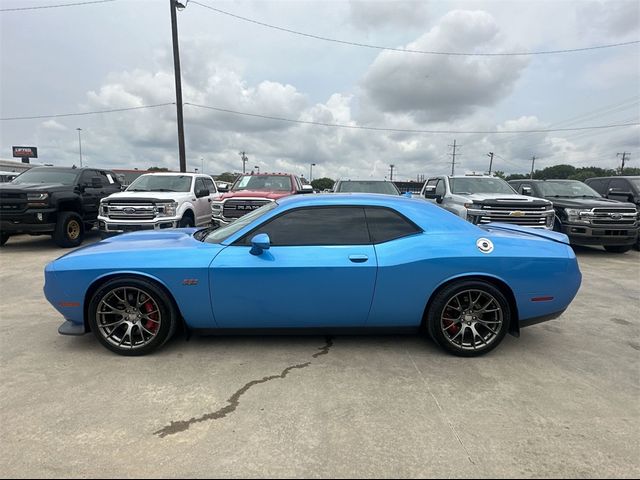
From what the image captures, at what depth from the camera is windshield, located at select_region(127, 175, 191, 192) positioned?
9562 millimetres

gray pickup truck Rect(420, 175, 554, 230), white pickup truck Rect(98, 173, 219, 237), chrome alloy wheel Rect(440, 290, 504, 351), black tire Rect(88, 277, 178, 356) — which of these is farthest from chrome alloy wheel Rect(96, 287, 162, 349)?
gray pickup truck Rect(420, 175, 554, 230)

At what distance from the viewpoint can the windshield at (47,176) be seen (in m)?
9.54

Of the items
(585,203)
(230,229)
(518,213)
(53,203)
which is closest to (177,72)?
(53,203)

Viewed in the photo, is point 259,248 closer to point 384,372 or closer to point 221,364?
point 221,364

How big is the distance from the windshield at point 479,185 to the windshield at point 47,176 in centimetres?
979

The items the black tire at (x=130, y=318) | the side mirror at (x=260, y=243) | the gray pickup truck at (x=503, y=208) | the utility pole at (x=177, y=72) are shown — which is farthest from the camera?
the utility pole at (x=177, y=72)

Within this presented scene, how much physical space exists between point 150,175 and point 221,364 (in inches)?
328

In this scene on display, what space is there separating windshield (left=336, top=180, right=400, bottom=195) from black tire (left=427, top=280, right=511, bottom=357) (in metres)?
6.62

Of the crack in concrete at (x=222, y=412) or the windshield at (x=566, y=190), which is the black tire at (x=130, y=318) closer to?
the crack in concrete at (x=222, y=412)

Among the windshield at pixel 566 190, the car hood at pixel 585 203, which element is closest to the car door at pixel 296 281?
the car hood at pixel 585 203

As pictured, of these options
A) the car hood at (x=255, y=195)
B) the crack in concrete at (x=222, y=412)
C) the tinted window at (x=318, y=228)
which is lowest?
the crack in concrete at (x=222, y=412)

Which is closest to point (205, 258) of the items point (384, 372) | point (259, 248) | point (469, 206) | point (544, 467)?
point (259, 248)

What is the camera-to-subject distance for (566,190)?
10.4 meters

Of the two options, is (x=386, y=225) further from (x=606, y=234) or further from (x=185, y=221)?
(x=606, y=234)
